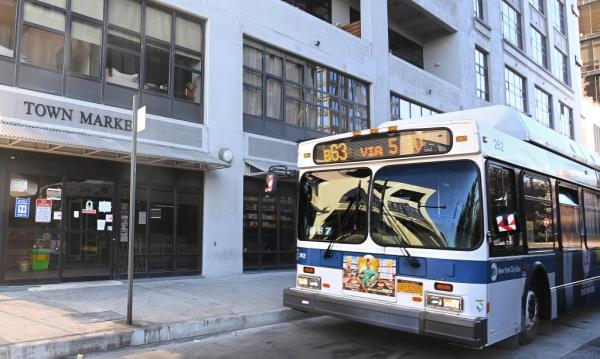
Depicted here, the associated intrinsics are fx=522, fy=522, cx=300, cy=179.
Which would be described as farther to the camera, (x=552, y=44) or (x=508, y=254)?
(x=552, y=44)

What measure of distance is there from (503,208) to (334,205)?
2.24 meters

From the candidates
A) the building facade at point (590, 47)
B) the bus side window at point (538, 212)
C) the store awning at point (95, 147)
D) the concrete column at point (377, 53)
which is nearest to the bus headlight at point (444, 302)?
the bus side window at point (538, 212)

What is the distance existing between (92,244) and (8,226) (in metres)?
1.79

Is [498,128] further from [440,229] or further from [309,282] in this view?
[309,282]

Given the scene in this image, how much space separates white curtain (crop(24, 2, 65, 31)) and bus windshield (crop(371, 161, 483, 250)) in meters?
8.61

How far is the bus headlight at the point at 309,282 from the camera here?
7344 millimetres

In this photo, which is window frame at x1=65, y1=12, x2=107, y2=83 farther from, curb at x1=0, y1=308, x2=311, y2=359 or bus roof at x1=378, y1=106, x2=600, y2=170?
bus roof at x1=378, y1=106, x2=600, y2=170

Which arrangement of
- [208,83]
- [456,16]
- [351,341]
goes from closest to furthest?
[351,341], [208,83], [456,16]

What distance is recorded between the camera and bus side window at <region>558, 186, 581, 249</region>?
27.5 feet

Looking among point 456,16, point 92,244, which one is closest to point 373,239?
point 92,244

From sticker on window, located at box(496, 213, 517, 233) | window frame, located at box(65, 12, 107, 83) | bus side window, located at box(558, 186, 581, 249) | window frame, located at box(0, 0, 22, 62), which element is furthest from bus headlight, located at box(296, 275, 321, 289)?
window frame, located at box(0, 0, 22, 62)

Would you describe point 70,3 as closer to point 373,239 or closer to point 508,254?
point 373,239

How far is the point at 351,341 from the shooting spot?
7.49 m

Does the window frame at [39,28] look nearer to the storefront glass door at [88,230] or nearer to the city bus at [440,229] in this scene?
the storefront glass door at [88,230]
